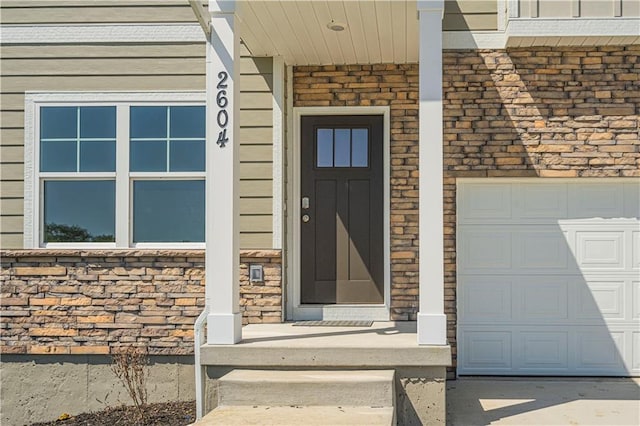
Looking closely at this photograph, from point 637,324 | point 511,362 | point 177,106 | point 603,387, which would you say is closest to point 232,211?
point 177,106

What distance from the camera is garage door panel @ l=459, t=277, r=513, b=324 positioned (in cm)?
593

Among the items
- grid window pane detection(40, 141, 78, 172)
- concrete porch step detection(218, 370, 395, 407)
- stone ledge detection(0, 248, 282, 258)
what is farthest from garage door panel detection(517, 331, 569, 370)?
grid window pane detection(40, 141, 78, 172)

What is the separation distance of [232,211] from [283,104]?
173 centimetres

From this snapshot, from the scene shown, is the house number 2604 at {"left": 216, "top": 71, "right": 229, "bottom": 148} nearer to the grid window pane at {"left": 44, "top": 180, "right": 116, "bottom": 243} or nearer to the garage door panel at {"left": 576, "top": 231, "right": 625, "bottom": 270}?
the grid window pane at {"left": 44, "top": 180, "right": 116, "bottom": 243}

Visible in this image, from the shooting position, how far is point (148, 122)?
234 inches

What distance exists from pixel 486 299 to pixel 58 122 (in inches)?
179

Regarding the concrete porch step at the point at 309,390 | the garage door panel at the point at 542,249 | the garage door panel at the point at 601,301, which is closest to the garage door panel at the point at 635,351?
the garage door panel at the point at 601,301

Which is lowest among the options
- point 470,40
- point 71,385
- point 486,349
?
point 71,385

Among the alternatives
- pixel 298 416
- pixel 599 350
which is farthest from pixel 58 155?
pixel 599 350

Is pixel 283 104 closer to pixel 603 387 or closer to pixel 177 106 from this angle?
pixel 177 106

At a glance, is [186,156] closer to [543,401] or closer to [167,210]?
[167,210]

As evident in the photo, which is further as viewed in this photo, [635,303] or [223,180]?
[635,303]

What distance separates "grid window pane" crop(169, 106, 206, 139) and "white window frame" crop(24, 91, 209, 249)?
58 mm

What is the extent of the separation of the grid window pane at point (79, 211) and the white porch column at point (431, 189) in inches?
125
